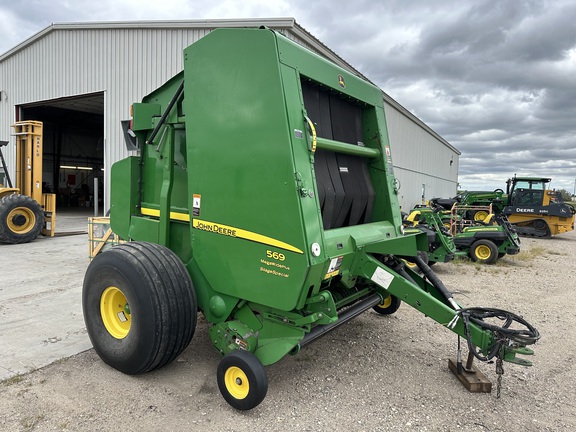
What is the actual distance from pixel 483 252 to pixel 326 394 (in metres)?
7.26

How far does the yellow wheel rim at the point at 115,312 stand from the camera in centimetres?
311

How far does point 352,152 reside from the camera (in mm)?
3330

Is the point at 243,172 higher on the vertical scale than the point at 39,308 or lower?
higher

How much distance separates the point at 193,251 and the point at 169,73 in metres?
9.22

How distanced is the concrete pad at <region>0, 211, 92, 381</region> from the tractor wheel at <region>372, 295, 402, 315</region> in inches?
120

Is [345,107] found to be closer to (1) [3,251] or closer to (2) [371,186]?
(2) [371,186]

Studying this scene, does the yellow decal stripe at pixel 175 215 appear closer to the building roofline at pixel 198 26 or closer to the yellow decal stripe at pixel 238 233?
the yellow decal stripe at pixel 238 233

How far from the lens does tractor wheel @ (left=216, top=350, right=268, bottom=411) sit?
99.4 inches

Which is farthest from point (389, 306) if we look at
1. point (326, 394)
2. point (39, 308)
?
point (39, 308)

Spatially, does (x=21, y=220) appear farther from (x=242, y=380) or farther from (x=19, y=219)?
(x=242, y=380)

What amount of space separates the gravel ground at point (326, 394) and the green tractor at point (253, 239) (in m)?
0.22

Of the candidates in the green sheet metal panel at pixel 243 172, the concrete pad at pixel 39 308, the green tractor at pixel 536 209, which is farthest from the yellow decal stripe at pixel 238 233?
the green tractor at pixel 536 209

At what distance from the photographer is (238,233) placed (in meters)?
2.76

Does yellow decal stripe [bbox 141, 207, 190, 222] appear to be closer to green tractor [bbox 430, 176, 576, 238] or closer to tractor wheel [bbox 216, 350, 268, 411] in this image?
tractor wheel [bbox 216, 350, 268, 411]
